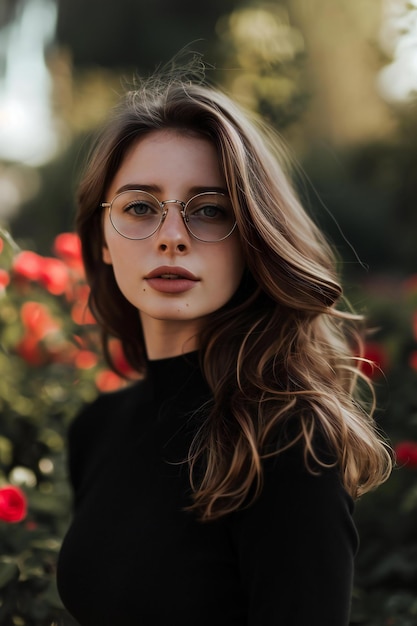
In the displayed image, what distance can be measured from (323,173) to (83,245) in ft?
22.5

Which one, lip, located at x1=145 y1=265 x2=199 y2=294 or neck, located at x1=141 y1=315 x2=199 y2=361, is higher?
lip, located at x1=145 y1=265 x2=199 y2=294

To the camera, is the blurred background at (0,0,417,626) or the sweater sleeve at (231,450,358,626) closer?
the sweater sleeve at (231,450,358,626)

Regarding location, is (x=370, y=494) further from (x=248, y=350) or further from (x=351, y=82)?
(x=351, y=82)

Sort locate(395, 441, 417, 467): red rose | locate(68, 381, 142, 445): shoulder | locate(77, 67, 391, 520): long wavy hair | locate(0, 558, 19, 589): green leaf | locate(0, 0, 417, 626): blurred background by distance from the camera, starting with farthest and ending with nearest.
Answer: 1. locate(395, 441, 417, 467): red rose
2. locate(0, 0, 417, 626): blurred background
3. locate(68, 381, 142, 445): shoulder
4. locate(0, 558, 19, 589): green leaf
5. locate(77, 67, 391, 520): long wavy hair

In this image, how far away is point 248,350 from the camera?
169cm

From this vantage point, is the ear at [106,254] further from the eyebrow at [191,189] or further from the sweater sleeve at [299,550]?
the sweater sleeve at [299,550]

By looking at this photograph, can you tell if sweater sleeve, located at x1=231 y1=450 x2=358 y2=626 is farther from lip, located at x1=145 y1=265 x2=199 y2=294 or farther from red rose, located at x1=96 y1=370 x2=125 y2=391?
red rose, located at x1=96 y1=370 x2=125 y2=391

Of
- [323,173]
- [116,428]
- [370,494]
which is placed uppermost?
[323,173]

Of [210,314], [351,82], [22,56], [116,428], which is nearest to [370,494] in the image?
[116,428]

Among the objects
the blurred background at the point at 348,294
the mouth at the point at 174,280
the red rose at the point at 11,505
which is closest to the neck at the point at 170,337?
the mouth at the point at 174,280

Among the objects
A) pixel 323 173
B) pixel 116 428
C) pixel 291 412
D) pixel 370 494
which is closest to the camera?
pixel 291 412

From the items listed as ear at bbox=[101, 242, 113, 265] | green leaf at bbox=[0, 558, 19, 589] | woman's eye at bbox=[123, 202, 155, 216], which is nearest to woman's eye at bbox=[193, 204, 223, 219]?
woman's eye at bbox=[123, 202, 155, 216]

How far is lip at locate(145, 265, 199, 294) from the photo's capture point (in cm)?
166

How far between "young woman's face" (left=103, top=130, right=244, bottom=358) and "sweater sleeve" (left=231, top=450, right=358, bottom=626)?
408 mm
